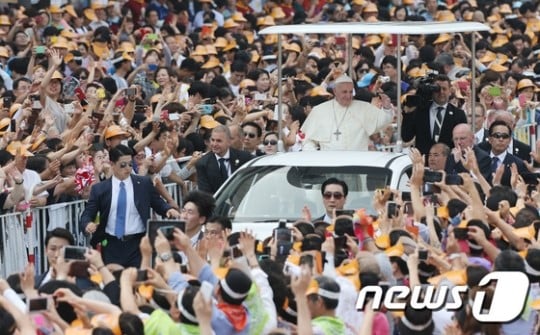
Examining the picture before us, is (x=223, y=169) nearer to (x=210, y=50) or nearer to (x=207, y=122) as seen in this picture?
(x=207, y=122)

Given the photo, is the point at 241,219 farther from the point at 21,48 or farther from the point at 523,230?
the point at 21,48

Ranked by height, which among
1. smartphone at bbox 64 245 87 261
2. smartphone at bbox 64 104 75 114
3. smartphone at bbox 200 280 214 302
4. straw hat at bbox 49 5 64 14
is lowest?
straw hat at bbox 49 5 64 14

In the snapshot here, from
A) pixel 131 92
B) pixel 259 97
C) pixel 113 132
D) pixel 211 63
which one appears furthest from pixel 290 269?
pixel 211 63

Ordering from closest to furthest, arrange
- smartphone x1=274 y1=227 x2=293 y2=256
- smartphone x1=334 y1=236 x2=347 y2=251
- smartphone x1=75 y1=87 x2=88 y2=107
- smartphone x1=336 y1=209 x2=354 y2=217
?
smartphone x1=334 y1=236 x2=347 y2=251, smartphone x1=274 y1=227 x2=293 y2=256, smartphone x1=336 y1=209 x2=354 y2=217, smartphone x1=75 y1=87 x2=88 y2=107

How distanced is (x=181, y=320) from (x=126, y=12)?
1995 cm

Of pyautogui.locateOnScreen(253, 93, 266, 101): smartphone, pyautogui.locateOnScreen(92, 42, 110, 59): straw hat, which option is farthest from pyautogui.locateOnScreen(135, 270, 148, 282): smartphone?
pyautogui.locateOnScreen(92, 42, 110, 59): straw hat

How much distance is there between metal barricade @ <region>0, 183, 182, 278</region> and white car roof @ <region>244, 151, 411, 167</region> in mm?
1586


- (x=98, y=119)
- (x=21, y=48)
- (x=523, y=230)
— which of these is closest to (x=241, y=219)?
(x=523, y=230)

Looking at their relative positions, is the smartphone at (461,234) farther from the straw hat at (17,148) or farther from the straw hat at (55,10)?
the straw hat at (55,10)

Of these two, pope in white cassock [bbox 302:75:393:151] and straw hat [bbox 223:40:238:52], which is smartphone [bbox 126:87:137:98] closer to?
pope in white cassock [bbox 302:75:393:151]

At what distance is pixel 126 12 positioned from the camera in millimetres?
30578

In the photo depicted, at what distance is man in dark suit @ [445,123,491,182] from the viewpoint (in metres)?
17.9

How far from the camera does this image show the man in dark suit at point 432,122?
770 inches

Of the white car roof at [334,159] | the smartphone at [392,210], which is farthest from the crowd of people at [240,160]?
the white car roof at [334,159]
